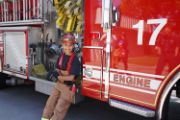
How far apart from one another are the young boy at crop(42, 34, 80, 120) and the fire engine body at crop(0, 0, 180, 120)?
0.90 ft

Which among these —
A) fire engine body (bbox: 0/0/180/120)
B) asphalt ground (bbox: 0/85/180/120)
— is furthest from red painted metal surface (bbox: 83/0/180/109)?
asphalt ground (bbox: 0/85/180/120)

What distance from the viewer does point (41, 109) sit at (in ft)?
15.5

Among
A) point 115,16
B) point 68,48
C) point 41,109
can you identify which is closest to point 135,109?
point 115,16

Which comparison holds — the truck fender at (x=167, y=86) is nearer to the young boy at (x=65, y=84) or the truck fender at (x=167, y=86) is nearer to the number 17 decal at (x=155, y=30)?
the number 17 decal at (x=155, y=30)

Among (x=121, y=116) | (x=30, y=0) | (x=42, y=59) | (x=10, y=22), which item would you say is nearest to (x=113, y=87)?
(x=121, y=116)

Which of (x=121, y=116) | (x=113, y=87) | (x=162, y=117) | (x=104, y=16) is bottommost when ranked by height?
(x=121, y=116)

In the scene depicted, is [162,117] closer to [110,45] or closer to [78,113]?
[110,45]

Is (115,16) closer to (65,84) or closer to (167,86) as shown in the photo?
(167,86)

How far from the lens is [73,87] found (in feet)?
11.9

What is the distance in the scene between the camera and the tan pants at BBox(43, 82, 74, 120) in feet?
12.2

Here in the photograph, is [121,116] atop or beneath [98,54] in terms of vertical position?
beneath

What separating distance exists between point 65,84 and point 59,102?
0.82 feet

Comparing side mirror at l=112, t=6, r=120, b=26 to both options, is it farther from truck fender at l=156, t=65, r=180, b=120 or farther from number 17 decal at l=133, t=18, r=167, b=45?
truck fender at l=156, t=65, r=180, b=120

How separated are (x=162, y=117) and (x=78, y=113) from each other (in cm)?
203
